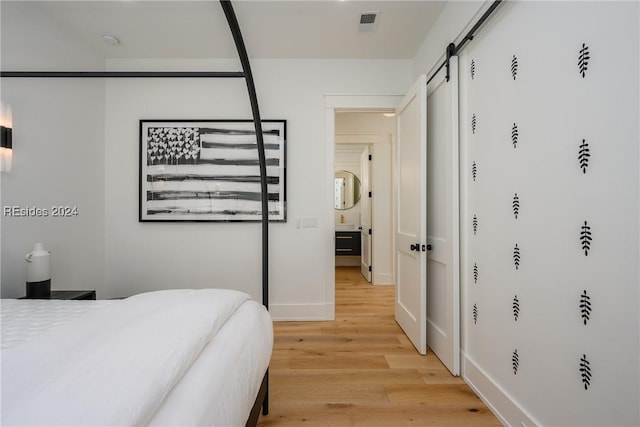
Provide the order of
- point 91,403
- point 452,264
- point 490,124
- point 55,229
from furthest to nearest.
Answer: point 55,229, point 452,264, point 490,124, point 91,403

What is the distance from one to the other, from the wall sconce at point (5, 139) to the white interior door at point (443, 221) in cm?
294

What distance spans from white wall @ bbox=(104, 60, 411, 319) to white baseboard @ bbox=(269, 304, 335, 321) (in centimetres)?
1

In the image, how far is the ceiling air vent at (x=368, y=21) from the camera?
7.68ft

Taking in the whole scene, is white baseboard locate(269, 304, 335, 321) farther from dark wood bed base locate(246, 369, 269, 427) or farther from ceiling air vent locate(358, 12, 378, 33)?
ceiling air vent locate(358, 12, 378, 33)

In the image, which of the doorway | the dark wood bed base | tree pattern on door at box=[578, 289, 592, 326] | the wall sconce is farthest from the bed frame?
the doorway

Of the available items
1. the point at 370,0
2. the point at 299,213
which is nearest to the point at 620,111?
the point at 370,0

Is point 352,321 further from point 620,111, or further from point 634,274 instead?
point 620,111

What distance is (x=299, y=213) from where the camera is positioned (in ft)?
10.1

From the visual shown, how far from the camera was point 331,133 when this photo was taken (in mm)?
3082

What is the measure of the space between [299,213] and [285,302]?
917mm

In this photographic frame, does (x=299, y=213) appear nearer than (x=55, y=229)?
No

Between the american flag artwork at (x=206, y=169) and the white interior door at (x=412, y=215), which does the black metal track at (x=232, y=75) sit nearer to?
the white interior door at (x=412, y=215)

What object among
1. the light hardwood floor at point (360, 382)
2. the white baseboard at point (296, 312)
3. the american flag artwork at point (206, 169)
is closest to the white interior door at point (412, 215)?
the light hardwood floor at point (360, 382)

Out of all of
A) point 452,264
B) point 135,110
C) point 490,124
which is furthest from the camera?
point 135,110
